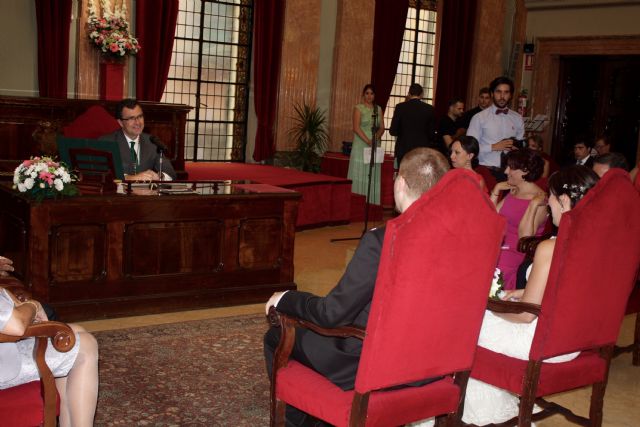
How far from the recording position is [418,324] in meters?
2.70

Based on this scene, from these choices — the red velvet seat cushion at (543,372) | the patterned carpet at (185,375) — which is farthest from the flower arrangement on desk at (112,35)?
the red velvet seat cushion at (543,372)

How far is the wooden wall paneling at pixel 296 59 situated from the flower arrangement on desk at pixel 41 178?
6827 mm

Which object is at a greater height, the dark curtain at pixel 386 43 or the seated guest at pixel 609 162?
the dark curtain at pixel 386 43

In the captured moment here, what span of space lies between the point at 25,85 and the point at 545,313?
313 inches

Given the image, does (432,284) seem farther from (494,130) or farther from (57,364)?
(494,130)

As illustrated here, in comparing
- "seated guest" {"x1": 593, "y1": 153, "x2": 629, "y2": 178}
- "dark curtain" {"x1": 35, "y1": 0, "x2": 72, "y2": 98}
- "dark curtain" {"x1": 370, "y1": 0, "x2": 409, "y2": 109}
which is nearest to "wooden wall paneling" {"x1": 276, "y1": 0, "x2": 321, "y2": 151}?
"dark curtain" {"x1": 370, "y1": 0, "x2": 409, "y2": 109}

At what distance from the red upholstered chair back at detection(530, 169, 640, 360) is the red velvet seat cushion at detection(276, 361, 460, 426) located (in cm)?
47

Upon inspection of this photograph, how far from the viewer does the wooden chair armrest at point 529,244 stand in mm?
4500

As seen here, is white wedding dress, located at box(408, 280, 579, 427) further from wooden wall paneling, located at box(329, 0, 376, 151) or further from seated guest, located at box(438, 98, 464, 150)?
wooden wall paneling, located at box(329, 0, 376, 151)

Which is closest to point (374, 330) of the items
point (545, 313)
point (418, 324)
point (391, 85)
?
point (418, 324)

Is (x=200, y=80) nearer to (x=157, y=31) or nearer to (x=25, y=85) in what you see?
(x=157, y=31)

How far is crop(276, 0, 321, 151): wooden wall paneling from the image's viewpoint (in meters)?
11.3

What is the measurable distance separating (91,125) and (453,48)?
26.2 feet

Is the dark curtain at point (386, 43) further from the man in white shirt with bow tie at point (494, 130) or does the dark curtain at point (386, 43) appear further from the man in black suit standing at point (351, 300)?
the man in black suit standing at point (351, 300)
